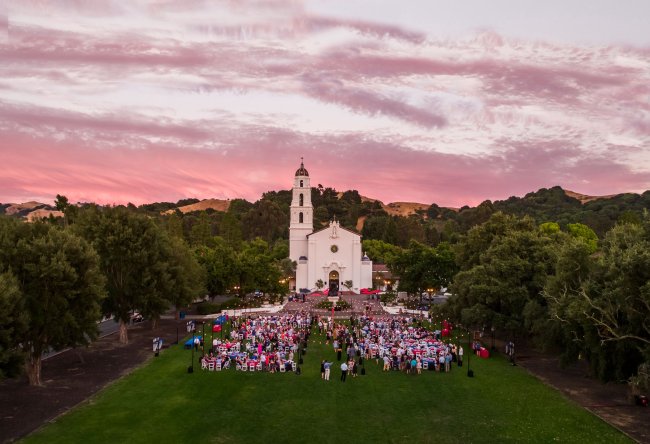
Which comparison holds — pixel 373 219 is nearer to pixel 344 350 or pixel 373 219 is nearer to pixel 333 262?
pixel 333 262

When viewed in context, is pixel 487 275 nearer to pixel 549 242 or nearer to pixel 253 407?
pixel 549 242

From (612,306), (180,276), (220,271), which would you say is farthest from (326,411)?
(220,271)

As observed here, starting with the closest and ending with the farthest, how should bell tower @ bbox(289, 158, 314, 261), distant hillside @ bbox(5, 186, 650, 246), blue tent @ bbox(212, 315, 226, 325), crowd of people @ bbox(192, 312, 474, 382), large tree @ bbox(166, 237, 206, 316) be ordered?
crowd of people @ bbox(192, 312, 474, 382), large tree @ bbox(166, 237, 206, 316), blue tent @ bbox(212, 315, 226, 325), bell tower @ bbox(289, 158, 314, 261), distant hillside @ bbox(5, 186, 650, 246)

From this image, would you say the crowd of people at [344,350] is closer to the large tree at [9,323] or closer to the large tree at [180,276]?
the large tree at [180,276]

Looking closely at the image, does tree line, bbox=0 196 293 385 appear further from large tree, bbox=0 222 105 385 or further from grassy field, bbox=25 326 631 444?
grassy field, bbox=25 326 631 444

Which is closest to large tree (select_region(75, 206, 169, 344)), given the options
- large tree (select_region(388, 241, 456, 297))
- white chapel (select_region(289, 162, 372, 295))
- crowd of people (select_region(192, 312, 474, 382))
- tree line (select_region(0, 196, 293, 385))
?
tree line (select_region(0, 196, 293, 385))

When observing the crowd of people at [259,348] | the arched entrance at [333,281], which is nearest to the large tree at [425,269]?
the arched entrance at [333,281]
